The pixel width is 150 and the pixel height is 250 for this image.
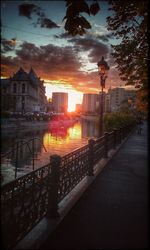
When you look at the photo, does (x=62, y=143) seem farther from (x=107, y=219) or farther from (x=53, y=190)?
(x=107, y=219)

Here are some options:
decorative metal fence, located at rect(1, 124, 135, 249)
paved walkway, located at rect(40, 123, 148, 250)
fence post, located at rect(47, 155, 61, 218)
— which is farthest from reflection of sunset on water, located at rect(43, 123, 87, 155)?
fence post, located at rect(47, 155, 61, 218)

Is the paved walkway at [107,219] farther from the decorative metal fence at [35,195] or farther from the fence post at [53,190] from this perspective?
the decorative metal fence at [35,195]

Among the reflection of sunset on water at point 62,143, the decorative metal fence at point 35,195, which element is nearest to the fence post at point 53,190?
the decorative metal fence at point 35,195

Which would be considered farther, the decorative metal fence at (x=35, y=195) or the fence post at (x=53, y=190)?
the fence post at (x=53, y=190)

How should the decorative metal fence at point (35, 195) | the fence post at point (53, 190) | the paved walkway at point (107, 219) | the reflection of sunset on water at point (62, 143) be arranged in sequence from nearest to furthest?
the decorative metal fence at point (35, 195) < the paved walkway at point (107, 219) < the fence post at point (53, 190) < the reflection of sunset on water at point (62, 143)

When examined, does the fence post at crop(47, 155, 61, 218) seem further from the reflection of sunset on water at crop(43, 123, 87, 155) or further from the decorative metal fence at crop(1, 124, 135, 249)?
the reflection of sunset on water at crop(43, 123, 87, 155)

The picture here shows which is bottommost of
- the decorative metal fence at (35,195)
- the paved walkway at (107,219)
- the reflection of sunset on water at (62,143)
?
the reflection of sunset on water at (62,143)

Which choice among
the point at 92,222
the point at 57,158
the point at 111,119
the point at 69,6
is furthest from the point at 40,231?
the point at 111,119

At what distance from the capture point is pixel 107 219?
587 centimetres

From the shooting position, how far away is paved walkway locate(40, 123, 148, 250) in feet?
15.8

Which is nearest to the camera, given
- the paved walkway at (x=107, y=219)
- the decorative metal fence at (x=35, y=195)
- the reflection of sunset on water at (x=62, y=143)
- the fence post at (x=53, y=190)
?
the decorative metal fence at (x=35, y=195)

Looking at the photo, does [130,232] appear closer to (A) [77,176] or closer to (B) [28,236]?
(B) [28,236]

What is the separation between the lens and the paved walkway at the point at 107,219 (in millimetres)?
4820

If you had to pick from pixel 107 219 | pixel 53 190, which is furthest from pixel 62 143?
pixel 107 219
